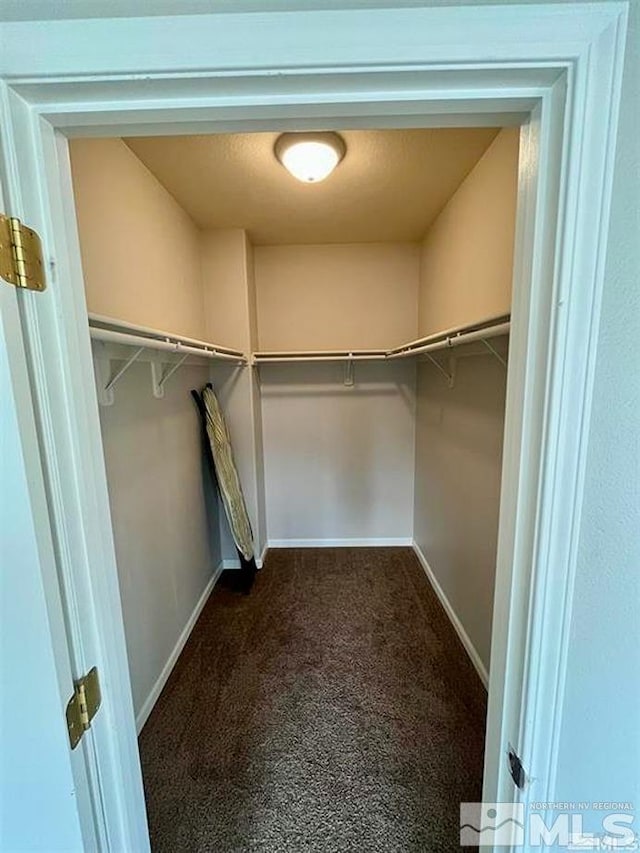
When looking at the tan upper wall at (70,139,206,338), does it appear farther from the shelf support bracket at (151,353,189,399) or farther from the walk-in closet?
the shelf support bracket at (151,353,189,399)

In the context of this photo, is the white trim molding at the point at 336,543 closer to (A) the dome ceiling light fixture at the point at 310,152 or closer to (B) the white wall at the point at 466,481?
(B) the white wall at the point at 466,481

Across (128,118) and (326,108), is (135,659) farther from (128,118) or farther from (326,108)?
(326,108)

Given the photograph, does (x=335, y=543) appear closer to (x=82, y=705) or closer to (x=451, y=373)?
(x=451, y=373)

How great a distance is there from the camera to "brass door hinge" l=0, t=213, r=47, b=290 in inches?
20.5

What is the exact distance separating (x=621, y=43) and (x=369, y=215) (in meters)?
2.19

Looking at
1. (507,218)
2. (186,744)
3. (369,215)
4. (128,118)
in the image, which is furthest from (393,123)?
(186,744)

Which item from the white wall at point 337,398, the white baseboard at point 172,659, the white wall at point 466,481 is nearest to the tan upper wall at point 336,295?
the white wall at point 337,398

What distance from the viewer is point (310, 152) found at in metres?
1.63

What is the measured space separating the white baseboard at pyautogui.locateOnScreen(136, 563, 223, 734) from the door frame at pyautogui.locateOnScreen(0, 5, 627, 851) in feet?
3.96

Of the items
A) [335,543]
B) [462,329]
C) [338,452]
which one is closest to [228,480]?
[338,452]

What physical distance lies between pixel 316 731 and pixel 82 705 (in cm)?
141

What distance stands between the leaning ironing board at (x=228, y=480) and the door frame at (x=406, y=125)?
1.89m

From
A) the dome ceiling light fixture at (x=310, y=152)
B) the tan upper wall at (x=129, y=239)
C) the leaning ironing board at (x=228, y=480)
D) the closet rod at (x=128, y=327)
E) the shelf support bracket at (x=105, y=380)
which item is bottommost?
the leaning ironing board at (x=228, y=480)

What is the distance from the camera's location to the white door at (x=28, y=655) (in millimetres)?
533
